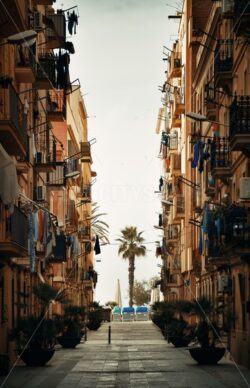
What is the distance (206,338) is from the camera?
36906 mm

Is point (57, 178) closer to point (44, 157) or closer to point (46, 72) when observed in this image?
point (44, 157)

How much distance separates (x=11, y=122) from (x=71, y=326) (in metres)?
23.9

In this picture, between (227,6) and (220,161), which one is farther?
(220,161)

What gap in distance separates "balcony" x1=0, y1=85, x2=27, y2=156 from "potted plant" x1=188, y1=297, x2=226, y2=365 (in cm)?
794

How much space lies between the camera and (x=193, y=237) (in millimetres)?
70562

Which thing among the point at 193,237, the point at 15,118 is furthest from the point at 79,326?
the point at 15,118

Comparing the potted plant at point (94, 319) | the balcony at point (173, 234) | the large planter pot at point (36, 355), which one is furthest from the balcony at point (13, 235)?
the balcony at point (173, 234)

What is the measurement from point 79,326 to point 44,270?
4867 mm

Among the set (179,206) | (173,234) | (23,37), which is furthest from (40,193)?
(173,234)

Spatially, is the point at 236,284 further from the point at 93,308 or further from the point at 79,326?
the point at 93,308

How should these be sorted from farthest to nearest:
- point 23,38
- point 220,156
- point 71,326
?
point 71,326 < point 220,156 < point 23,38

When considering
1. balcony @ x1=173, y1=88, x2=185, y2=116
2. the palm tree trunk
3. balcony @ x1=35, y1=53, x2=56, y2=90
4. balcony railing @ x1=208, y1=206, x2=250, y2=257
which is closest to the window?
balcony railing @ x1=208, y1=206, x2=250, y2=257

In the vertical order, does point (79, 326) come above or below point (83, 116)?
below

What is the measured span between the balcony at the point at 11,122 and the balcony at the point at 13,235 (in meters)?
2.06
